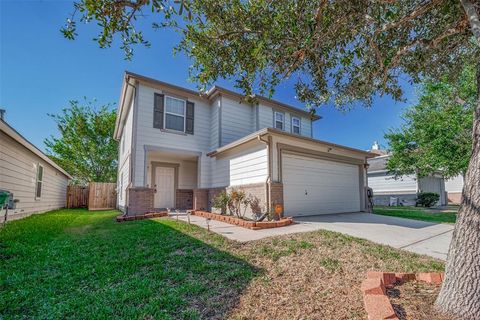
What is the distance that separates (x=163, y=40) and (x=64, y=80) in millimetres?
11257

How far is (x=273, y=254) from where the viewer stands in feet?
13.4

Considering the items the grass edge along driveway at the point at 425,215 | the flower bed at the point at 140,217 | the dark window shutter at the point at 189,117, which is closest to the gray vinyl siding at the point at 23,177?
the flower bed at the point at 140,217

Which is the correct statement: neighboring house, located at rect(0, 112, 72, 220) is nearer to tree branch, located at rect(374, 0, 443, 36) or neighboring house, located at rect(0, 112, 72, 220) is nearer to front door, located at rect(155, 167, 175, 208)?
front door, located at rect(155, 167, 175, 208)

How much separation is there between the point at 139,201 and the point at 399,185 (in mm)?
20338

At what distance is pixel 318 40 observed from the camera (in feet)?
12.0

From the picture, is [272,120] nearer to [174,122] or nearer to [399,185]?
[174,122]

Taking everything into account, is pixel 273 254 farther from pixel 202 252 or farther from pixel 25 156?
pixel 25 156

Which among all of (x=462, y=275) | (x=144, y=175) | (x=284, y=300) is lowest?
(x=284, y=300)

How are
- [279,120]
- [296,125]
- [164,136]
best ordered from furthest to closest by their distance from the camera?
[296,125] < [279,120] < [164,136]

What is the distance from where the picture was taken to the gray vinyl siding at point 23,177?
7.14 metres

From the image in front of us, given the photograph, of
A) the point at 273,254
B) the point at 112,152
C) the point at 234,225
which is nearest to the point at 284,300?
the point at 273,254

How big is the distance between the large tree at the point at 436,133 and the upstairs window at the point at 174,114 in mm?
10375

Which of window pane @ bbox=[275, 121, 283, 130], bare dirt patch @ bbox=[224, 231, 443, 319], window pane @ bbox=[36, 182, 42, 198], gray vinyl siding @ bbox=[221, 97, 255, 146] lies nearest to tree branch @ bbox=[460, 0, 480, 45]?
bare dirt patch @ bbox=[224, 231, 443, 319]

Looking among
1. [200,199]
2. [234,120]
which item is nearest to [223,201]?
[200,199]
